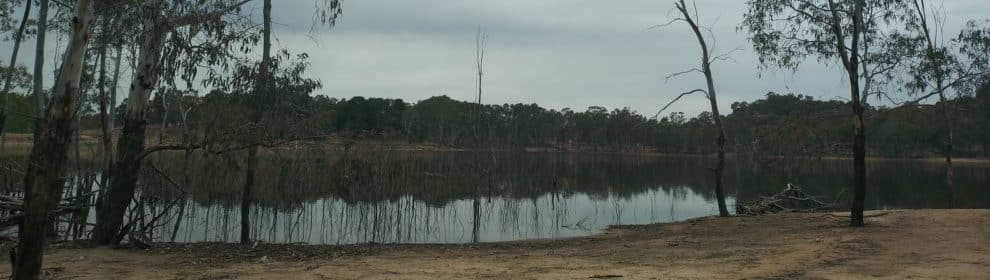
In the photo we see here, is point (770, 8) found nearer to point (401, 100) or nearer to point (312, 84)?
point (312, 84)

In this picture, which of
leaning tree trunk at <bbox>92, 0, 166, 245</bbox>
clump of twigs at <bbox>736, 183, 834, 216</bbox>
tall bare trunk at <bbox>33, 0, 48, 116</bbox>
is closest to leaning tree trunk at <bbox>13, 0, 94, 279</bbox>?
leaning tree trunk at <bbox>92, 0, 166, 245</bbox>

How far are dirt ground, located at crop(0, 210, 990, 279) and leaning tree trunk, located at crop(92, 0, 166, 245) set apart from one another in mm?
349

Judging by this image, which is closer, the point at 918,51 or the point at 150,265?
the point at 150,265

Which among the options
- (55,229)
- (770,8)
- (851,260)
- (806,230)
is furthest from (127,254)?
(770,8)

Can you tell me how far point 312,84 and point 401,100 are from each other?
58.3 meters

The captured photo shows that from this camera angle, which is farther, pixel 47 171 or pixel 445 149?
pixel 445 149

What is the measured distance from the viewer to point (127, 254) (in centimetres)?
727

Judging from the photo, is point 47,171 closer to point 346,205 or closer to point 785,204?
point 346,205

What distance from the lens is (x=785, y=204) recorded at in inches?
654

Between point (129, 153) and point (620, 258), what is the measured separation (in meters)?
6.09

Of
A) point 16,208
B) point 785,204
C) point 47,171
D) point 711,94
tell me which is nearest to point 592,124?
point 785,204

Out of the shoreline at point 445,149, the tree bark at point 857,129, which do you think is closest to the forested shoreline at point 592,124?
the shoreline at point 445,149

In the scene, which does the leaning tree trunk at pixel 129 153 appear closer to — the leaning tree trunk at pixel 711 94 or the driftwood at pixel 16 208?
the driftwood at pixel 16 208

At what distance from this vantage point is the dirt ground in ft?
19.1
